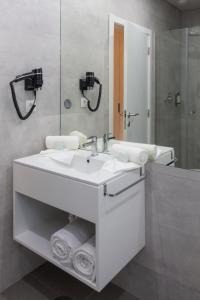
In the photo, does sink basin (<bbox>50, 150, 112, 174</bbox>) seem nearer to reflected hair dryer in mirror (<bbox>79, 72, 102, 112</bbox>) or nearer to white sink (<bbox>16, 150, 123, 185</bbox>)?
white sink (<bbox>16, 150, 123, 185</bbox>)

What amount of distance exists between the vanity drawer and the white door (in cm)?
57

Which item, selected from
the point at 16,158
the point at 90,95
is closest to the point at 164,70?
the point at 90,95

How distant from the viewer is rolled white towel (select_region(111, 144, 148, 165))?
166 cm

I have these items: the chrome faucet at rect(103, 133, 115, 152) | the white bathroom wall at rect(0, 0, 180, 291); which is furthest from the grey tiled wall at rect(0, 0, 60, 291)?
the chrome faucet at rect(103, 133, 115, 152)

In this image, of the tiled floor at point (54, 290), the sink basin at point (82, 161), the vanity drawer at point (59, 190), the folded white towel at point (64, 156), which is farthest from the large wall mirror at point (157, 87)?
the tiled floor at point (54, 290)

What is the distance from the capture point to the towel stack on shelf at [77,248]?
151 cm

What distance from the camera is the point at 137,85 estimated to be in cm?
177

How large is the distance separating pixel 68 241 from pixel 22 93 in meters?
1.04

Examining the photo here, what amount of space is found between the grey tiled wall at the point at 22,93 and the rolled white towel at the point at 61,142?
0.07m

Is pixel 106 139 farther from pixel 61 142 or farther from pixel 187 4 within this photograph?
pixel 187 4

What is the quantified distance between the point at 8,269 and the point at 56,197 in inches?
31.9

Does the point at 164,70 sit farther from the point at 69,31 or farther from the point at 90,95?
the point at 69,31

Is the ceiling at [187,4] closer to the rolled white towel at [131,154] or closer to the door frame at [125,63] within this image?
the door frame at [125,63]

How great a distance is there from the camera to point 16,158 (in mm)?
1945
